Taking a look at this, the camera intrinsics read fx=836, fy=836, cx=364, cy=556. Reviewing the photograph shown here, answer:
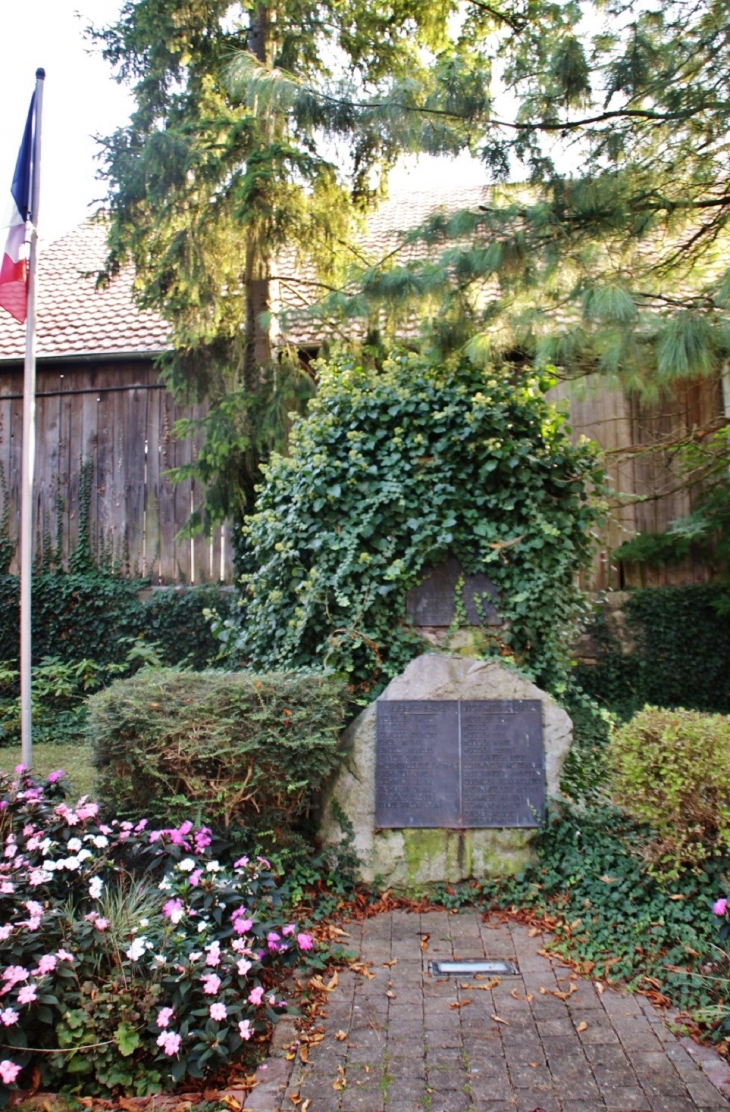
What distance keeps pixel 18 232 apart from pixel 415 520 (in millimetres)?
2969

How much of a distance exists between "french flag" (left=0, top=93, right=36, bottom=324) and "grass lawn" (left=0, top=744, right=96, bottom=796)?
2878 millimetres

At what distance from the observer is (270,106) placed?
6297mm

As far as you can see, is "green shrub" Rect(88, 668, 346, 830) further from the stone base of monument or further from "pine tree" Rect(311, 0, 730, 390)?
"pine tree" Rect(311, 0, 730, 390)

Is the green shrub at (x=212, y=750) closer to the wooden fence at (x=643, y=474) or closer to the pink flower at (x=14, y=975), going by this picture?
the pink flower at (x=14, y=975)

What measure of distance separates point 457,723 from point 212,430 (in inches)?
155

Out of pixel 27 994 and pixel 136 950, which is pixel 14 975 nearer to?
pixel 27 994

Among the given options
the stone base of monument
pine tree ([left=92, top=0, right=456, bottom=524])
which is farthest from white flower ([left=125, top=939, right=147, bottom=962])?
pine tree ([left=92, top=0, right=456, bottom=524])

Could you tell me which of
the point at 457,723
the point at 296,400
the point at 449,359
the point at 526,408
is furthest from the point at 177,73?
the point at 457,723

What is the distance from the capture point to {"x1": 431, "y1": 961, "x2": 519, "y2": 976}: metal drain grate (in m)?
3.80

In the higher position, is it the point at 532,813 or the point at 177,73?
the point at 177,73

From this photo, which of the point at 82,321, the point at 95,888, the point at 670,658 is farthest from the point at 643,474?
the point at 95,888

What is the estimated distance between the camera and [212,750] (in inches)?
164

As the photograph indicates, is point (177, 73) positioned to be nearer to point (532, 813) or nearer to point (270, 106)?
point (270, 106)

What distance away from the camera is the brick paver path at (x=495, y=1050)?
9.34ft
